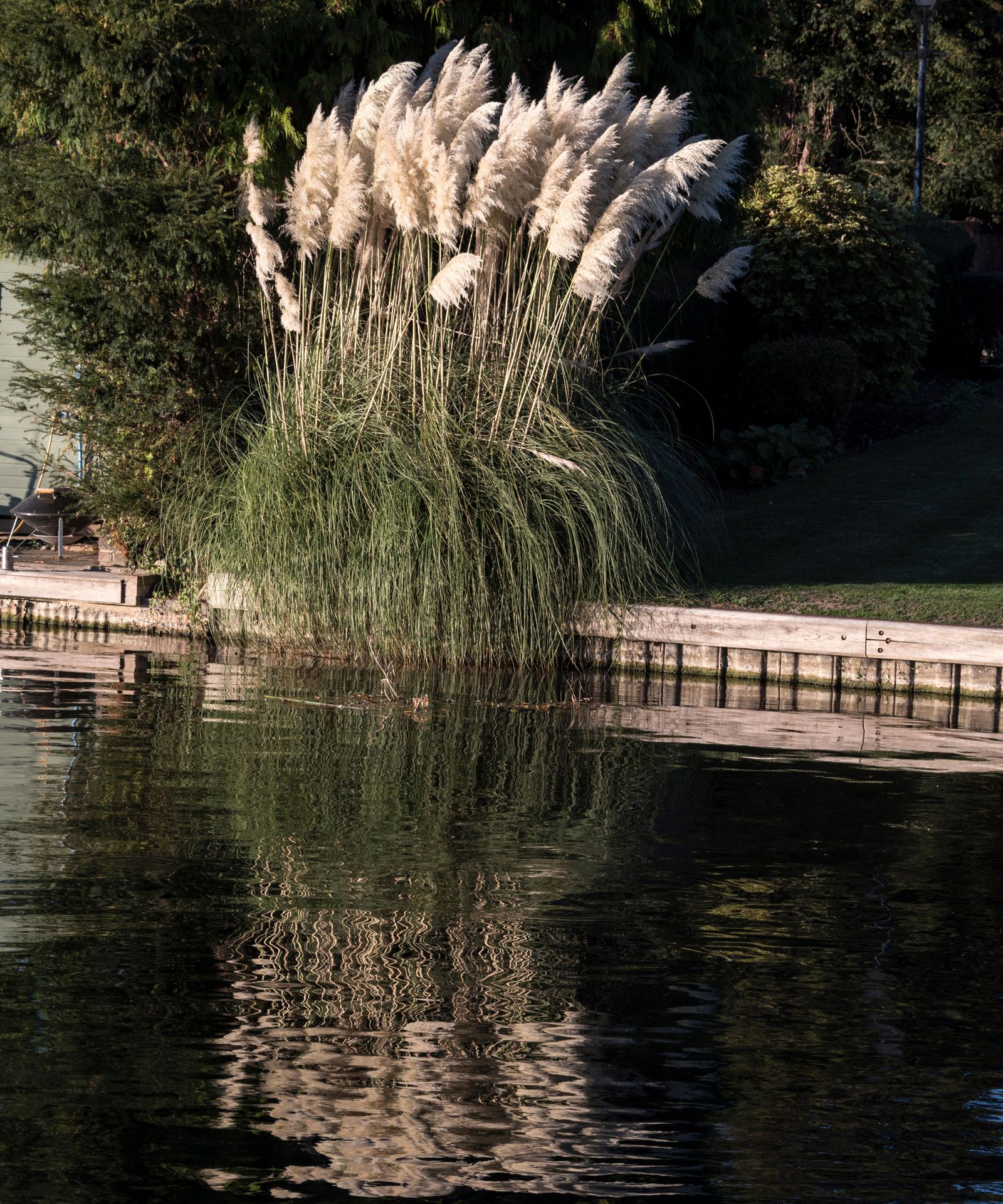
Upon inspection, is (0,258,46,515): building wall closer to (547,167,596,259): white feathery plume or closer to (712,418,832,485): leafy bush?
(712,418,832,485): leafy bush

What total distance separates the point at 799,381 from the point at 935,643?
24.0ft

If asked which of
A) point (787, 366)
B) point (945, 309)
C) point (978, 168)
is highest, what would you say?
point (978, 168)

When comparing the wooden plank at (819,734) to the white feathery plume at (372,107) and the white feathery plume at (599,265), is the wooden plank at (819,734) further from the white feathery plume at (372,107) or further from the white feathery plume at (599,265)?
the white feathery plume at (372,107)

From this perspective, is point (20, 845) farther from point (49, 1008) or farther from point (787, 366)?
point (787, 366)

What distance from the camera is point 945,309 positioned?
2266cm

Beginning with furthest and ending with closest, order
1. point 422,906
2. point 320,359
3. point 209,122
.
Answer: point 209,122 < point 320,359 < point 422,906

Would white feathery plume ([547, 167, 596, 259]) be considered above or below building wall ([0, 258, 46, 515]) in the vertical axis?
above

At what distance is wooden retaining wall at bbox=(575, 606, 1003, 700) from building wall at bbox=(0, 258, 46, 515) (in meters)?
7.22

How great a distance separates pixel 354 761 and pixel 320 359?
4168 mm

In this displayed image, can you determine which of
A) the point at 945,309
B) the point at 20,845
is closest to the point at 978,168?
the point at 945,309

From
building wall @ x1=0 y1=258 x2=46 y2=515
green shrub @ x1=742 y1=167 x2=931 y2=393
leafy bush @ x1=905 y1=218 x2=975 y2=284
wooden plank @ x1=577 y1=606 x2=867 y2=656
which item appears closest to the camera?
wooden plank @ x1=577 y1=606 x2=867 y2=656

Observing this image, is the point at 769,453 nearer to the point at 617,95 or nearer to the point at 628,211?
the point at 617,95

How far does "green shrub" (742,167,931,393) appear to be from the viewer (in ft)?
60.8

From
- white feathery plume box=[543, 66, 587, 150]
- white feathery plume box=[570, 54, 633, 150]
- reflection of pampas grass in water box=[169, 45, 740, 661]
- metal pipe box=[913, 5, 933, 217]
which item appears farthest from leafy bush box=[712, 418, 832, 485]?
metal pipe box=[913, 5, 933, 217]
